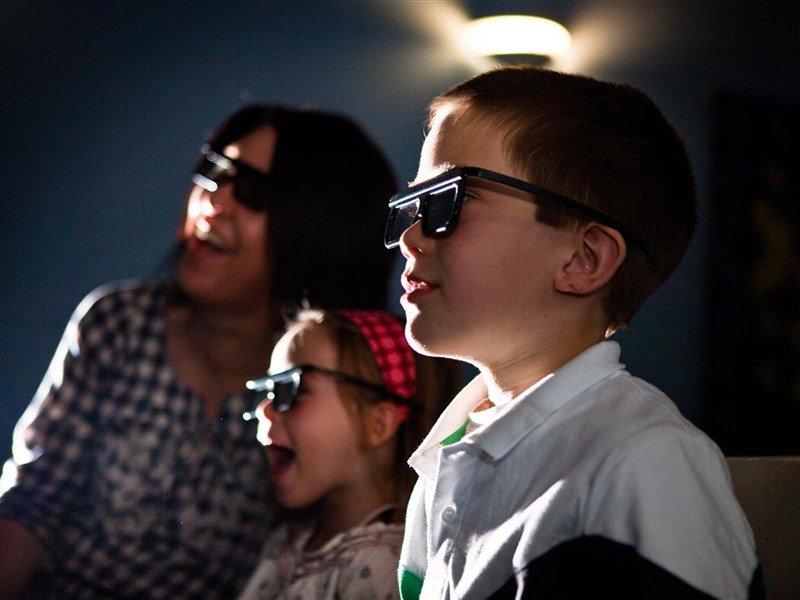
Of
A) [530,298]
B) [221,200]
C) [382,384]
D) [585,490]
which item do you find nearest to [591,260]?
[530,298]

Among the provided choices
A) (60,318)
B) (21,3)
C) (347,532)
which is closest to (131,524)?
(347,532)

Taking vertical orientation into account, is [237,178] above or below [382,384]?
above

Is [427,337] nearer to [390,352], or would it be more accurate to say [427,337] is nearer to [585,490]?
[585,490]

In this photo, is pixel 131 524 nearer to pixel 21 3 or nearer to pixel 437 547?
pixel 437 547

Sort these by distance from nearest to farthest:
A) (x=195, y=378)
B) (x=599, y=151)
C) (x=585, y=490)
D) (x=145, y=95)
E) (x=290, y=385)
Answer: (x=585, y=490) → (x=599, y=151) → (x=290, y=385) → (x=195, y=378) → (x=145, y=95)

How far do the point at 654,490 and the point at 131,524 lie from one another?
1228 mm

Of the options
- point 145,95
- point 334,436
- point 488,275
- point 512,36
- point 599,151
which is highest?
point 512,36

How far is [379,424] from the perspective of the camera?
5.54 feet

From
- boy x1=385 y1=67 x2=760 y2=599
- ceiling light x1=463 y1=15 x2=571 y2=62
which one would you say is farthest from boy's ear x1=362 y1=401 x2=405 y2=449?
ceiling light x1=463 y1=15 x2=571 y2=62

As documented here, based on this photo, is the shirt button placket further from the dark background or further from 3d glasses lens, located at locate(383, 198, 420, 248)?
the dark background

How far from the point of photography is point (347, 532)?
160 cm

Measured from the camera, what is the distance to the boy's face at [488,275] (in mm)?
1055

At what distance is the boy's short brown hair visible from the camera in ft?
3.52

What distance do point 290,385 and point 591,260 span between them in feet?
2.49
